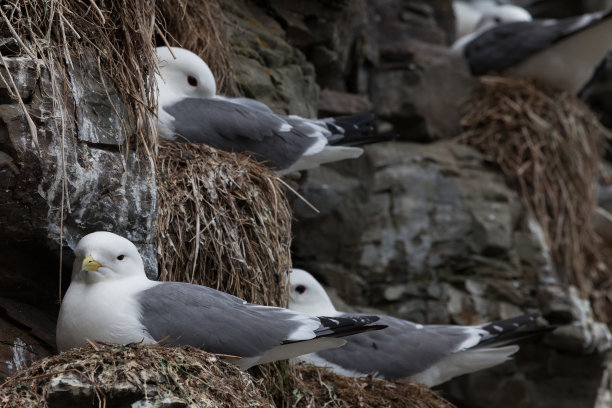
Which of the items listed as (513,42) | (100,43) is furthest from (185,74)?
(513,42)

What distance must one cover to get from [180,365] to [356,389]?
1.39 m

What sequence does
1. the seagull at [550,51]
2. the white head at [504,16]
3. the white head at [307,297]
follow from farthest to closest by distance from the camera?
the white head at [504,16]
the seagull at [550,51]
the white head at [307,297]

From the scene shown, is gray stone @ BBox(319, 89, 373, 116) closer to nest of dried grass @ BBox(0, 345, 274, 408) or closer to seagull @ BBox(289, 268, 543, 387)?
seagull @ BBox(289, 268, 543, 387)

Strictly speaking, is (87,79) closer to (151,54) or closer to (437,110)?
(151,54)

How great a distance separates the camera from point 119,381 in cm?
245

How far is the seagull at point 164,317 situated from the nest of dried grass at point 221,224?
1.22ft

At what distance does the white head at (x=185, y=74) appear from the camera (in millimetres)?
4078

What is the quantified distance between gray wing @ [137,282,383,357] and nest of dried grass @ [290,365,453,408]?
0.72 m

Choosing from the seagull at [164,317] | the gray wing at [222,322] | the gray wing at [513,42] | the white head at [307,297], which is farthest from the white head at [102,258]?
the gray wing at [513,42]

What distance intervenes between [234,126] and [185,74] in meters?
0.42

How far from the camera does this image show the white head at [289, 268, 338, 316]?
436 cm

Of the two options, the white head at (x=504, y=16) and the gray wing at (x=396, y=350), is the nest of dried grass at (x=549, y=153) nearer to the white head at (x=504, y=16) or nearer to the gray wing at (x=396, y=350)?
the white head at (x=504, y=16)

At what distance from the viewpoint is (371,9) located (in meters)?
6.71

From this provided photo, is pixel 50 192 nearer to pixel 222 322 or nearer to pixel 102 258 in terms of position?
pixel 102 258
